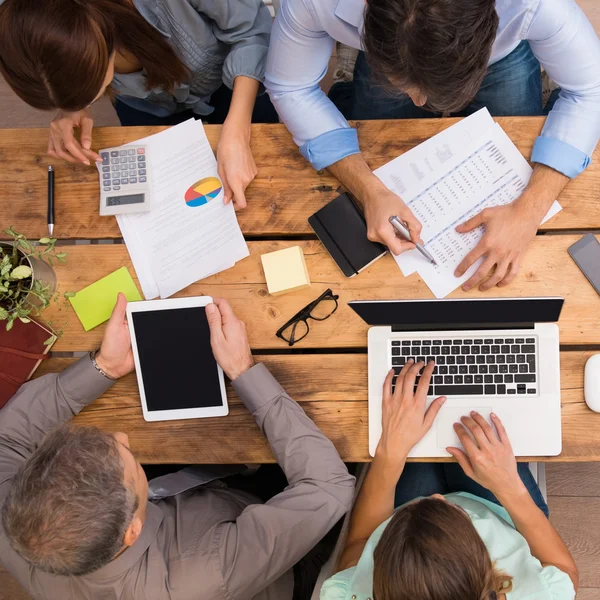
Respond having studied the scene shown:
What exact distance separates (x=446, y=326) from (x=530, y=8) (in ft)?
2.07

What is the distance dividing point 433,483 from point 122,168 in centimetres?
104

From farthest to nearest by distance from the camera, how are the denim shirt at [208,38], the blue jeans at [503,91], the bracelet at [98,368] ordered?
1. the blue jeans at [503,91]
2. the denim shirt at [208,38]
3. the bracelet at [98,368]

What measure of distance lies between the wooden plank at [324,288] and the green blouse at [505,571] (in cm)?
41

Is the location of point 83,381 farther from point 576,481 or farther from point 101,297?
point 576,481

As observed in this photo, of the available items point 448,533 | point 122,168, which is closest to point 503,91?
point 122,168

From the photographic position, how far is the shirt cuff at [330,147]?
1239 millimetres

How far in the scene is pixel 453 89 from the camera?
967mm

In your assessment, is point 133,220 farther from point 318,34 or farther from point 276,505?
point 276,505

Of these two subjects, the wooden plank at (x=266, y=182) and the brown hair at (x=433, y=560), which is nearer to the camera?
the brown hair at (x=433, y=560)

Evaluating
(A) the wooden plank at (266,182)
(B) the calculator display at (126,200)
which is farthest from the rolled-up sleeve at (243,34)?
(B) the calculator display at (126,200)

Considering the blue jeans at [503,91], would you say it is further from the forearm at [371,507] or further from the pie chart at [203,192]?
the forearm at [371,507]

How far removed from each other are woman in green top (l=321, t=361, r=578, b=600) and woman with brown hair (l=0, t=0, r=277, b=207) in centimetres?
61

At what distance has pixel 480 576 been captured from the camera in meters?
0.96

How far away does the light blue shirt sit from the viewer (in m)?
1.13
